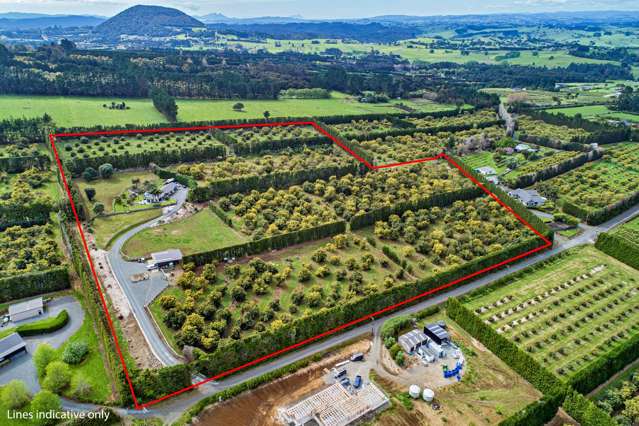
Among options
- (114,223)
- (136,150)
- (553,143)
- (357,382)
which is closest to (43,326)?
(114,223)

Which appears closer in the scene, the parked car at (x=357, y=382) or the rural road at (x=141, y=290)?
the parked car at (x=357, y=382)

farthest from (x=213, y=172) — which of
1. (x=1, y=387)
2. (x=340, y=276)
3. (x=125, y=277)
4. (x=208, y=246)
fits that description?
(x=1, y=387)

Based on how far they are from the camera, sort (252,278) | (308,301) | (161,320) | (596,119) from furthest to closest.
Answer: (596,119), (252,278), (308,301), (161,320)

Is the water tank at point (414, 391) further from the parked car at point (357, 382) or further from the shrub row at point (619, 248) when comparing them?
the shrub row at point (619, 248)

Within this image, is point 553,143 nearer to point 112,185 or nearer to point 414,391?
point 414,391

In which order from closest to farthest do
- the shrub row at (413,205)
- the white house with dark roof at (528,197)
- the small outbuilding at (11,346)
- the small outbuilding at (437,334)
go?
1. the small outbuilding at (11,346)
2. the small outbuilding at (437,334)
3. the shrub row at (413,205)
4. the white house with dark roof at (528,197)

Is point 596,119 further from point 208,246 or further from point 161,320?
point 161,320

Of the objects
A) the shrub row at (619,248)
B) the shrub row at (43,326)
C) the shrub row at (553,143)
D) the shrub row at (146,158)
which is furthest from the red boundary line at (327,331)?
the shrub row at (553,143)
